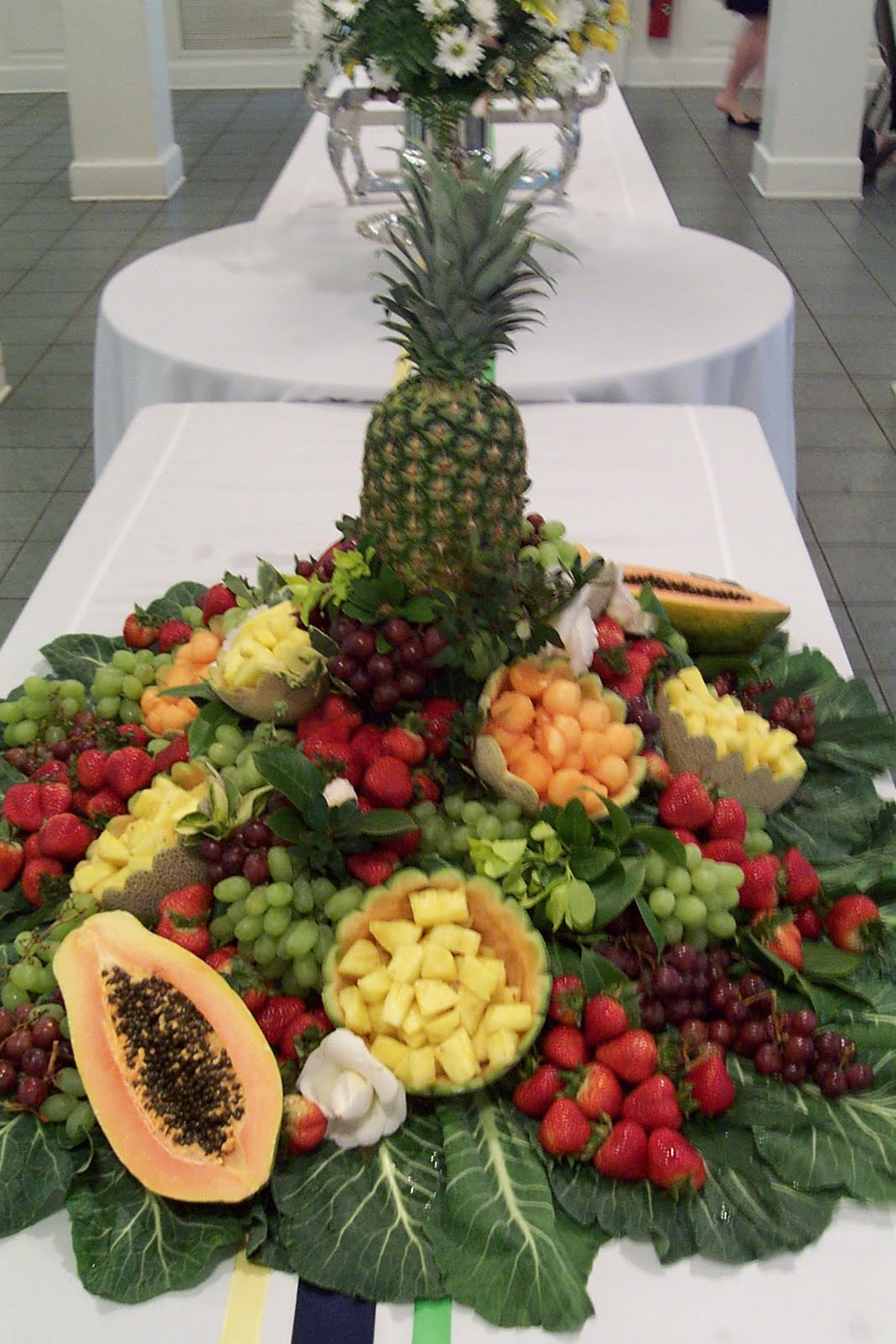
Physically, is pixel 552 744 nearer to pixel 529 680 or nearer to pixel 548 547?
pixel 529 680

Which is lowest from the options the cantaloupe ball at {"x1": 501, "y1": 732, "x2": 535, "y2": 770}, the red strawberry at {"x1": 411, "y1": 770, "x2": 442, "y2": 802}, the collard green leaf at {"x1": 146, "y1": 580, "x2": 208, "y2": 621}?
the collard green leaf at {"x1": 146, "y1": 580, "x2": 208, "y2": 621}

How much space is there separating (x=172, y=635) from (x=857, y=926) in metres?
0.84

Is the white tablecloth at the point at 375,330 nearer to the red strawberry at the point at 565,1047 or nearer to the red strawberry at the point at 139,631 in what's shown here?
the red strawberry at the point at 139,631

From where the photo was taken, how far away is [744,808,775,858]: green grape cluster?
122 cm

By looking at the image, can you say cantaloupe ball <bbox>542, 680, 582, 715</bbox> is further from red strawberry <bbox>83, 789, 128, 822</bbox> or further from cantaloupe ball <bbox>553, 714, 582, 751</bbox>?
red strawberry <bbox>83, 789, 128, 822</bbox>

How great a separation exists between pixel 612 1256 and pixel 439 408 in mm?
715

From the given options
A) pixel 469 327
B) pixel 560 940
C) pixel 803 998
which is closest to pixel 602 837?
pixel 560 940

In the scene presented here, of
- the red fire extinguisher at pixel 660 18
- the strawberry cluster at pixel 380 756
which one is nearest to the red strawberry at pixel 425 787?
the strawberry cluster at pixel 380 756

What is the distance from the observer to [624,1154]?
956 mm

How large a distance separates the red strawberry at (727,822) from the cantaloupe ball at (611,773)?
103 mm

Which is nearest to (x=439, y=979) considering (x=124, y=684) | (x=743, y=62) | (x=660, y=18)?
(x=124, y=684)

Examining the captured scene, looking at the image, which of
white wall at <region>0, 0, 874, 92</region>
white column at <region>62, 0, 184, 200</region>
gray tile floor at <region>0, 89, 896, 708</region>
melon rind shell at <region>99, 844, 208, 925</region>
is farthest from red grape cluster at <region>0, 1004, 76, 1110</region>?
white wall at <region>0, 0, 874, 92</region>

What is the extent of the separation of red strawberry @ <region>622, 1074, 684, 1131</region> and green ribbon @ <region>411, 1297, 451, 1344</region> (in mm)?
197

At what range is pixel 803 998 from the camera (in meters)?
1.11
